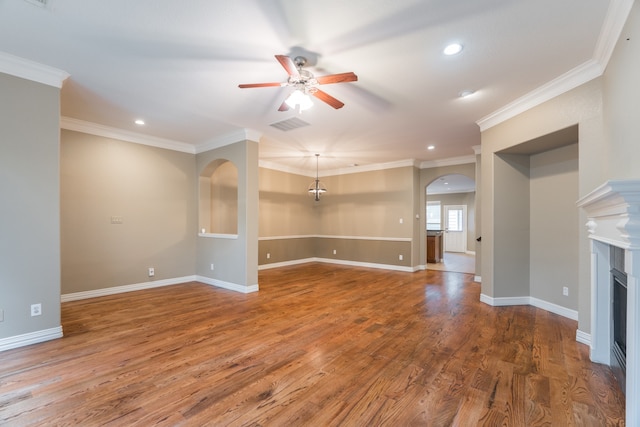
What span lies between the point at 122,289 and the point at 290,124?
13.1 feet

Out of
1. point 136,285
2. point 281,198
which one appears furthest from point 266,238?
point 136,285

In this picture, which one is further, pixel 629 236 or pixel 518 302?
pixel 518 302

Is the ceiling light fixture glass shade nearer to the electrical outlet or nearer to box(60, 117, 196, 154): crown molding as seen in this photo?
the electrical outlet

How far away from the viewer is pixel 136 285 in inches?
196

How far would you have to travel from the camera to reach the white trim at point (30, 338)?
2707 mm

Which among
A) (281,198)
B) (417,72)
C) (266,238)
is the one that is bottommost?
(266,238)

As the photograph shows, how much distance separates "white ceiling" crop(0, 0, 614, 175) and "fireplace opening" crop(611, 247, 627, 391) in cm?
187

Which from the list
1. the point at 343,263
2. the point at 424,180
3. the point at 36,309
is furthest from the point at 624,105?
the point at 343,263

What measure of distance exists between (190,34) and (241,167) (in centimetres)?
271

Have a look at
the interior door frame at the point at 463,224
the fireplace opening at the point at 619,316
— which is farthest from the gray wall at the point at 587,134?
the interior door frame at the point at 463,224

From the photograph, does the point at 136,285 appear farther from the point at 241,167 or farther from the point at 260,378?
the point at 260,378

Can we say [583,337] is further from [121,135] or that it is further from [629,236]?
[121,135]

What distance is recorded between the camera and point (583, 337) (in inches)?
114

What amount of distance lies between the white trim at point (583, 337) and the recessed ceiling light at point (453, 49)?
3088 millimetres
